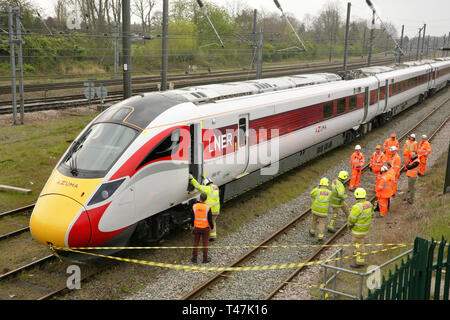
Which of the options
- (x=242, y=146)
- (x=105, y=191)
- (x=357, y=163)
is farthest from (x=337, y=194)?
(x=105, y=191)

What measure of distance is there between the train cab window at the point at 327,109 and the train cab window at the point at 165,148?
8.80m

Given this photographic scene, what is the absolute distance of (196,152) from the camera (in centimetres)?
1051

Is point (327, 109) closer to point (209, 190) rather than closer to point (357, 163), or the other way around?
point (357, 163)

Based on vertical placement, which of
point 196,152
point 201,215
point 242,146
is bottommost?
point 201,215

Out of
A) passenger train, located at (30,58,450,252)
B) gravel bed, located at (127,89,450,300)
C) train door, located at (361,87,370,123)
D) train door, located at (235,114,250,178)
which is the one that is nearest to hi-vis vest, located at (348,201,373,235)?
gravel bed, located at (127,89,450,300)

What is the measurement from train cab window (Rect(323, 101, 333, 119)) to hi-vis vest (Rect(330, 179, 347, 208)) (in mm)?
6510

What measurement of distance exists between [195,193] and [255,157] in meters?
2.93

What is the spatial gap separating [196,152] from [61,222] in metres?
3.51

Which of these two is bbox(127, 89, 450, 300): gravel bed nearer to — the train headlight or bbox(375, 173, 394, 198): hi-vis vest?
bbox(375, 173, 394, 198): hi-vis vest

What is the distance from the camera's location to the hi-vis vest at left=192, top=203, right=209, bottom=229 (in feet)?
31.1

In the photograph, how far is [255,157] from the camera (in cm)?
1305

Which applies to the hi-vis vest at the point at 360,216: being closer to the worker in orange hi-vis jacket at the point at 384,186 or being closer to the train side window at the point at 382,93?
the worker in orange hi-vis jacket at the point at 384,186
